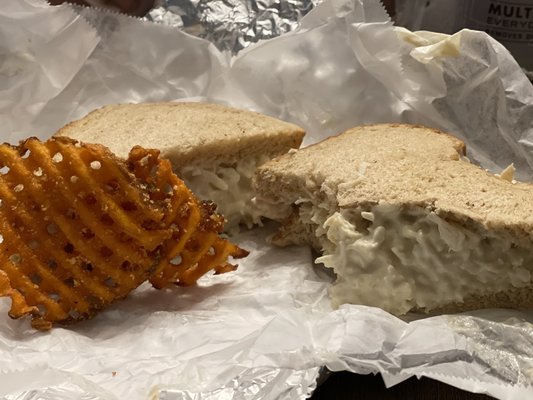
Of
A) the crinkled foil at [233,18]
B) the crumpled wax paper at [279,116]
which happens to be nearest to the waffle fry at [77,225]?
the crumpled wax paper at [279,116]

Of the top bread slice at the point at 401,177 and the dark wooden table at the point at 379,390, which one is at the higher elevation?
the top bread slice at the point at 401,177

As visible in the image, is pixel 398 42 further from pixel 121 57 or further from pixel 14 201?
pixel 14 201

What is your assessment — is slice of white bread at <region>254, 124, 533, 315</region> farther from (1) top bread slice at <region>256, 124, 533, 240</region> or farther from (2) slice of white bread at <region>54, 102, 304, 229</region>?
(2) slice of white bread at <region>54, 102, 304, 229</region>

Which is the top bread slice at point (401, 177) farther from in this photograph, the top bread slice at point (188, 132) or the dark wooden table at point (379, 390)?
the dark wooden table at point (379, 390)

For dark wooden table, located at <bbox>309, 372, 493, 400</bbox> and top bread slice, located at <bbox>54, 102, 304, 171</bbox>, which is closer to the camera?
dark wooden table, located at <bbox>309, 372, 493, 400</bbox>

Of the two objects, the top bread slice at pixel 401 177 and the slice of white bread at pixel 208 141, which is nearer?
the top bread slice at pixel 401 177

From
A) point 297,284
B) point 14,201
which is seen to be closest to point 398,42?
point 297,284

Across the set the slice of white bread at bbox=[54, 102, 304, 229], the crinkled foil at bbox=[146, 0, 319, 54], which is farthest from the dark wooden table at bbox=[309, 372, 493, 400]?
the crinkled foil at bbox=[146, 0, 319, 54]
